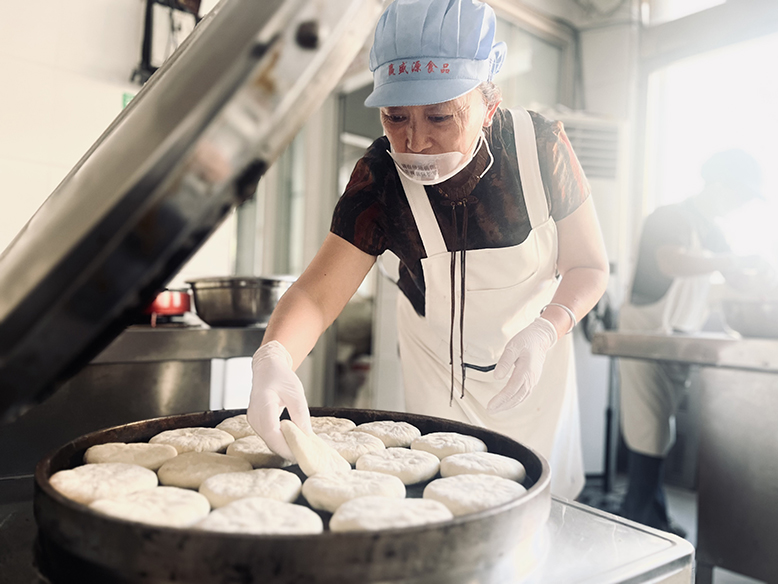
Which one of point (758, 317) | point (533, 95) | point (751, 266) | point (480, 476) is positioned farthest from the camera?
point (533, 95)

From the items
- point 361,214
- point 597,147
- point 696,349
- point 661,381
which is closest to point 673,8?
point 597,147

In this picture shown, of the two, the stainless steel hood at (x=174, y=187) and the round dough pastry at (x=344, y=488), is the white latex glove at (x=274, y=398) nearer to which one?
the round dough pastry at (x=344, y=488)

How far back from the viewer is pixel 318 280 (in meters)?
1.27

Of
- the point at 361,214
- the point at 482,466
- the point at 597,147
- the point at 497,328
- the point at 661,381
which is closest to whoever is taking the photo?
the point at 482,466

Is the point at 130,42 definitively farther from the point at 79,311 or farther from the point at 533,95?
the point at 533,95

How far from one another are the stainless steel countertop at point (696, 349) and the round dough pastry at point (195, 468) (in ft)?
6.13

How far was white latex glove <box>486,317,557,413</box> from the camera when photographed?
1.16 metres

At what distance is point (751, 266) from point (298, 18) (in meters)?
2.76

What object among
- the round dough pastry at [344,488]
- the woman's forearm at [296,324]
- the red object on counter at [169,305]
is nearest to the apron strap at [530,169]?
the woman's forearm at [296,324]

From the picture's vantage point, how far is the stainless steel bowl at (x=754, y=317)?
2127 millimetres

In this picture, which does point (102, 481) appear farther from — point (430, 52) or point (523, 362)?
point (430, 52)

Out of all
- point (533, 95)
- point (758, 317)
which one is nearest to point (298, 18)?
point (758, 317)

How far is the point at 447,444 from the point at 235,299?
2.93ft

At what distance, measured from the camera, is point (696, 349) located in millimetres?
2162
